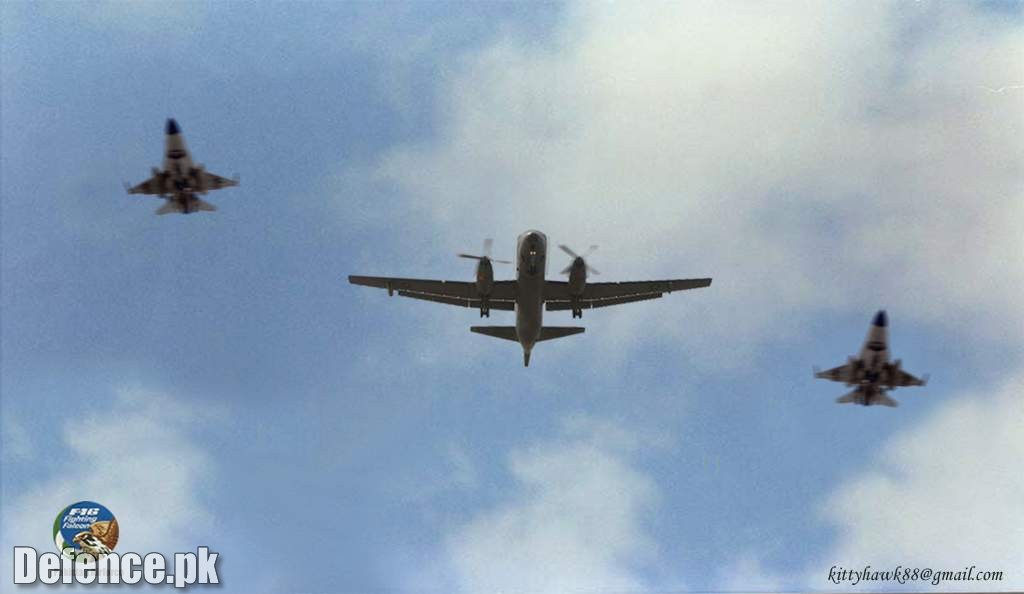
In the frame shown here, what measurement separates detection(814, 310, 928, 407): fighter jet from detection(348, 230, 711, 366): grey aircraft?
14870mm

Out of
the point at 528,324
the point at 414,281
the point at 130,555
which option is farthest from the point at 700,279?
the point at 130,555

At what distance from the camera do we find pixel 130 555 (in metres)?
58.8

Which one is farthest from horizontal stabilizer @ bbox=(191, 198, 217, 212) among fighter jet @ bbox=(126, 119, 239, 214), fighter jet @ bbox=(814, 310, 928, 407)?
fighter jet @ bbox=(814, 310, 928, 407)

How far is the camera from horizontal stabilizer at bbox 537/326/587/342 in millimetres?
79312

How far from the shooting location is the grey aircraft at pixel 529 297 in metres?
75.3

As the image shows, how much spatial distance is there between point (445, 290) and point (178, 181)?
65.9 feet

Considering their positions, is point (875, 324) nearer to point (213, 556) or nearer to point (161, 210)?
point (213, 556)

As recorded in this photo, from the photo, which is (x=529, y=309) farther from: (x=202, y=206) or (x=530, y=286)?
(x=202, y=206)

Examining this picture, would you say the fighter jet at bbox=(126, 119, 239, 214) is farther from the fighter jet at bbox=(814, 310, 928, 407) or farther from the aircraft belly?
the fighter jet at bbox=(814, 310, 928, 407)

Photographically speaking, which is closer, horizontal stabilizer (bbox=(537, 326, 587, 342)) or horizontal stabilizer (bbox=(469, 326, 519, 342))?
horizontal stabilizer (bbox=(537, 326, 587, 342))

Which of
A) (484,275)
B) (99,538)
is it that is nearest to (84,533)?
(99,538)

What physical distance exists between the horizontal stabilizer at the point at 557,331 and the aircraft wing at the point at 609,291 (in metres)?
2.00

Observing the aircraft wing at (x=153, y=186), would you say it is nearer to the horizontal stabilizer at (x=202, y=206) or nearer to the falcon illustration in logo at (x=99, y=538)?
the horizontal stabilizer at (x=202, y=206)

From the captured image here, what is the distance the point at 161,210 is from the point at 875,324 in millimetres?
43584
